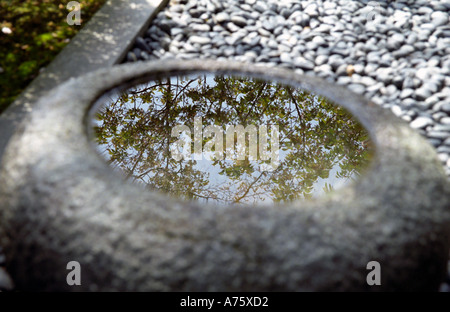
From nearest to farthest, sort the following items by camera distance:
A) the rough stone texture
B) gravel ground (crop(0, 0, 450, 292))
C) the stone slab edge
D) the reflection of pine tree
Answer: the rough stone texture, the reflection of pine tree, the stone slab edge, gravel ground (crop(0, 0, 450, 292))

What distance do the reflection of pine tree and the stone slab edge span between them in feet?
2.56

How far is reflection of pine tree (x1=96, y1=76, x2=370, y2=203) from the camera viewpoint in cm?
226

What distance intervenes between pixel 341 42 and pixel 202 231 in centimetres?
297

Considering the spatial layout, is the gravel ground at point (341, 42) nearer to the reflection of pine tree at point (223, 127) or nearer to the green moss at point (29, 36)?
the green moss at point (29, 36)

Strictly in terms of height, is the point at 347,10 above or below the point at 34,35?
above

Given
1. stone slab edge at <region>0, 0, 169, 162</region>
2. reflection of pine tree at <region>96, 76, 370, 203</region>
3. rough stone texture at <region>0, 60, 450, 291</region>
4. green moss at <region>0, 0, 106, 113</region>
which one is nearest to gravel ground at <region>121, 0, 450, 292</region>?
stone slab edge at <region>0, 0, 169, 162</region>

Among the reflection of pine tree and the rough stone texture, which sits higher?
the rough stone texture

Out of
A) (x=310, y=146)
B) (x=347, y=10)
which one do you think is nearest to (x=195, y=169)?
(x=310, y=146)

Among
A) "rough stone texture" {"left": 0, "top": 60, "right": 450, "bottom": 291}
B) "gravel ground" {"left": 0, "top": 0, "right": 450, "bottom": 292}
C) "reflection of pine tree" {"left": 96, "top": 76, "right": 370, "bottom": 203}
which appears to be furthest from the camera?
"gravel ground" {"left": 0, "top": 0, "right": 450, "bottom": 292}

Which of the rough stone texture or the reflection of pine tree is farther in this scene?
the reflection of pine tree

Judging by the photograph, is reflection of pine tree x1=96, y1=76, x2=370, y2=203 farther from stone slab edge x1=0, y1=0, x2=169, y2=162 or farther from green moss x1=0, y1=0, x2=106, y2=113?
green moss x1=0, y1=0, x2=106, y2=113

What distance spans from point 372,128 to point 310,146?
2.45 ft

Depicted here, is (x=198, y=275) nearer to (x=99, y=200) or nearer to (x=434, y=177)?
(x=99, y=200)

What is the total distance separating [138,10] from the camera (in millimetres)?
4043
